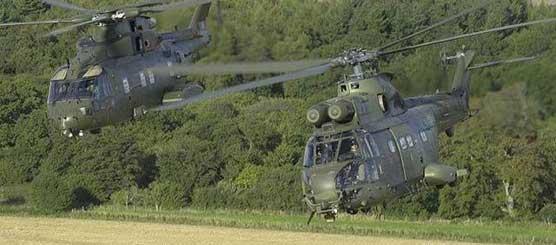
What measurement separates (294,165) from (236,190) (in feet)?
9.19

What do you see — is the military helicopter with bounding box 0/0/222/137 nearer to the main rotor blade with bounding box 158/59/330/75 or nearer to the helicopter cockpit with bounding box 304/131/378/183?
the main rotor blade with bounding box 158/59/330/75

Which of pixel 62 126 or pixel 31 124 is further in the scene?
pixel 31 124

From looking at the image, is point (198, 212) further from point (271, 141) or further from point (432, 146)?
point (432, 146)

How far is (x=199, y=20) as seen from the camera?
33.3 meters

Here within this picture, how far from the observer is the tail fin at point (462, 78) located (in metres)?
31.3

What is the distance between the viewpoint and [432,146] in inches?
1110

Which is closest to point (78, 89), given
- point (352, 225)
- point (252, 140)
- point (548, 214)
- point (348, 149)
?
point (348, 149)

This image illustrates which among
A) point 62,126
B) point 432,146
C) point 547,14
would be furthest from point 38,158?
point 432,146

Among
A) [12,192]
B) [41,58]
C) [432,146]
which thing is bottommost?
[12,192]

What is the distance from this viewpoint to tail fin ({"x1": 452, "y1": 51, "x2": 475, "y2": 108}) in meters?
31.3

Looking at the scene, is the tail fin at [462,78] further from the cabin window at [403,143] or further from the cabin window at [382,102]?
the cabin window at [403,143]

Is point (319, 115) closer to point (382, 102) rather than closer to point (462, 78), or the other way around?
point (382, 102)

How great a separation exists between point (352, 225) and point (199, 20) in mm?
15635

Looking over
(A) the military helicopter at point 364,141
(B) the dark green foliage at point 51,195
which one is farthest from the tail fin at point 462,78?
(B) the dark green foliage at point 51,195
